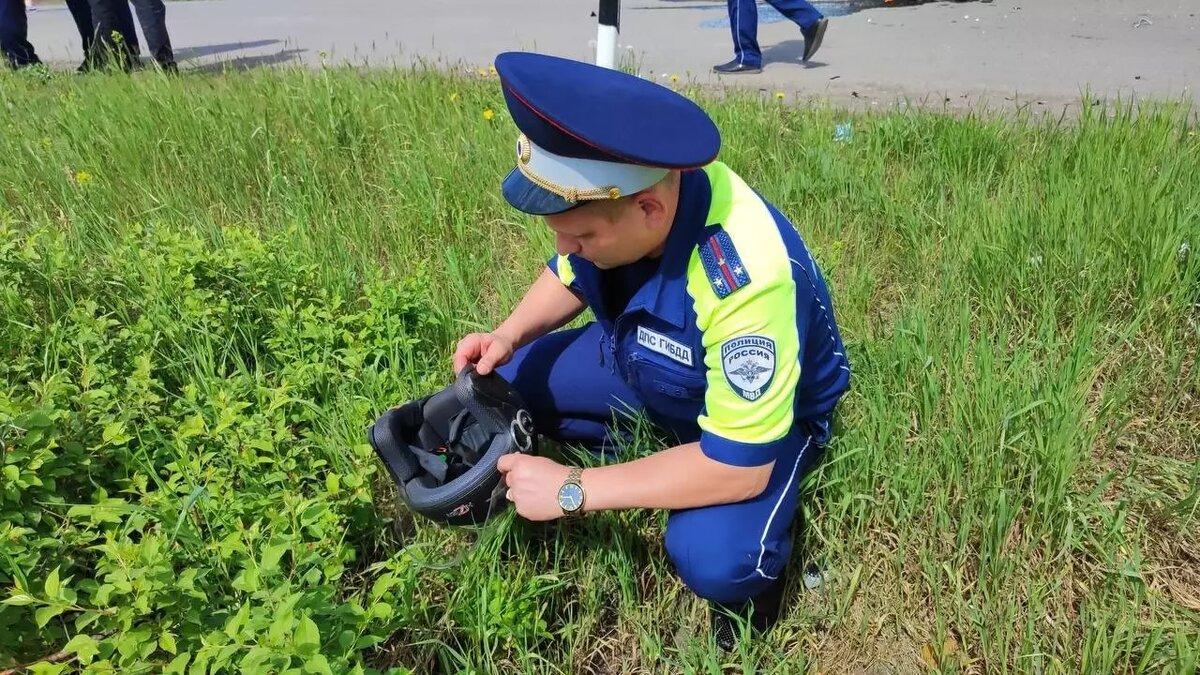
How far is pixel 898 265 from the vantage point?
2.37 meters

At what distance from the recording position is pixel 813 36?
5.05m

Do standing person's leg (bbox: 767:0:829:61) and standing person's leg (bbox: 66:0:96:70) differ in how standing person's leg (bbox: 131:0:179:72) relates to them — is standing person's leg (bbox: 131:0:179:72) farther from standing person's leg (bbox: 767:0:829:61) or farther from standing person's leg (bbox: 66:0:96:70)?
standing person's leg (bbox: 767:0:829:61)

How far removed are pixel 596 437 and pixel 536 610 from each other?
0.52m

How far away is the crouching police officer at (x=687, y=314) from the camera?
1204mm

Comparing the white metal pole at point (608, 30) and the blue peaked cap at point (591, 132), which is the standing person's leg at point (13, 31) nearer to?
the white metal pole at point (608, 30)

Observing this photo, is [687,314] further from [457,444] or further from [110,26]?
[110,26]

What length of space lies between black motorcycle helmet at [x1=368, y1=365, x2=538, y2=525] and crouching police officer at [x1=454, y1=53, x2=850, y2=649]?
0.26ft

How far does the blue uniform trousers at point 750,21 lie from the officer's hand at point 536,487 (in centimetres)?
411

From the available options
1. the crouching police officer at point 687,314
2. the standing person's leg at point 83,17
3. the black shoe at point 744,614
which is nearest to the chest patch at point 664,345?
the crouching police officer at point 687,314

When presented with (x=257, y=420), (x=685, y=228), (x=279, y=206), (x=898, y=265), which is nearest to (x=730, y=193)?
(x=685, y=228)

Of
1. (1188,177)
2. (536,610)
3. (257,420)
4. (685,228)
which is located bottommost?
(536,610)

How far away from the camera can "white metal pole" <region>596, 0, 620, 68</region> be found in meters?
2.75

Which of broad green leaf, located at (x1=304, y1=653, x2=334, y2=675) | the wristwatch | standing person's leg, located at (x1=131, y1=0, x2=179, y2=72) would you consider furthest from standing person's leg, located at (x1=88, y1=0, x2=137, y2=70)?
broad green leaf, located at (x1=304, y1=653, x2=334, y2=675)

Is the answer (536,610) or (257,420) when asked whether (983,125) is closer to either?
(536,610)
